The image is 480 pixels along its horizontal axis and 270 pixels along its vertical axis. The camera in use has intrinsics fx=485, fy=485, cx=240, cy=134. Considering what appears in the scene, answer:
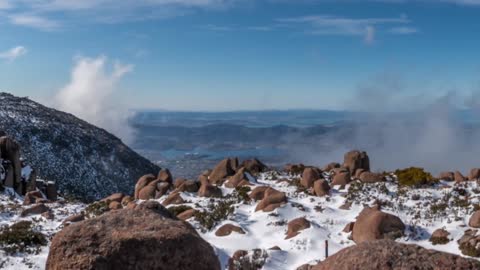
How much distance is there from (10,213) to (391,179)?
2120cm

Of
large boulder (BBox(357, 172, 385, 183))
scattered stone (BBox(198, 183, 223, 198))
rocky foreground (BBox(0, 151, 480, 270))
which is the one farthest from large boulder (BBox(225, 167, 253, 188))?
large boulder (BBox(357, 172, 385, 183))

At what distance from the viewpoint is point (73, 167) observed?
279ft

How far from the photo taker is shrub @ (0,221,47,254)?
16.8m

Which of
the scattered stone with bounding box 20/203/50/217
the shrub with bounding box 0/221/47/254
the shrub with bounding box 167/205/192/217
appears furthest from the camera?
the scattered stone with bounding box 20/203/50/217

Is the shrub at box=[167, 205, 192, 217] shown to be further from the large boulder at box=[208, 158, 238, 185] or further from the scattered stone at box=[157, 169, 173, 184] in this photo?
the large boulder at box=[208, 158, 238, 185]

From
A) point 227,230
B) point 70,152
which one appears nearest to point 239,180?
point 227,230

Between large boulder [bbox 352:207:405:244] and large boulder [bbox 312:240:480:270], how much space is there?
38.8ft

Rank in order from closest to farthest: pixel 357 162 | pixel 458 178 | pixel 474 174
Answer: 1. pixel 474 174
2. pixel 458 178
3. pixel 357 162

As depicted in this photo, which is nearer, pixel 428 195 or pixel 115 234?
pixel 115 234

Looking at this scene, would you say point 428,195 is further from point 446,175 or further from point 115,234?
point 115,234

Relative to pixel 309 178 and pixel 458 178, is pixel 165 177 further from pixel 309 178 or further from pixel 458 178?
pixel 458 178

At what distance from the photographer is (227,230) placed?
2028 cm

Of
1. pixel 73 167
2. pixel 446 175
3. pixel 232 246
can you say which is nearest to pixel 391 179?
pixel 446 175

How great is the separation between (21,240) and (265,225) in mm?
9693
